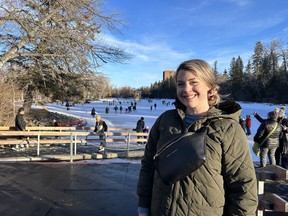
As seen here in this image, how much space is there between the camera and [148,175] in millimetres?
2188

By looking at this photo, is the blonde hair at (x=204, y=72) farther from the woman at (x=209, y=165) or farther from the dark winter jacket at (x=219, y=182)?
the dark winter jacket at (x=219, y=182)

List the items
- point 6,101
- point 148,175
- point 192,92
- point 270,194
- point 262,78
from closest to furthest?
point 192,92
point 148,175
point 270,194
point 6,101
point 262,78

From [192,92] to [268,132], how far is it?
6.34 meters

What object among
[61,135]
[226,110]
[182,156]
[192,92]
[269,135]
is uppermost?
[192,92]

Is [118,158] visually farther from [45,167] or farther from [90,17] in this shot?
[90,17]

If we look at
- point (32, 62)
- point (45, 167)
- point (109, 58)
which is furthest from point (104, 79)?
point (45, 167)

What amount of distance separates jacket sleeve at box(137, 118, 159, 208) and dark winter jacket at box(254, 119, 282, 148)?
244 inches

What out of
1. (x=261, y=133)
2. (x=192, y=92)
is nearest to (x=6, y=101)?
(x=261, y=133)

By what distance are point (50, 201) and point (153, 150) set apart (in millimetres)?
3517

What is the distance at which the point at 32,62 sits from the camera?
17422 millimetres

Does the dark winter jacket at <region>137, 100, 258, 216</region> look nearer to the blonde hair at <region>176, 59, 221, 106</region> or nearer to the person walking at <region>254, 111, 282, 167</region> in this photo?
the blonde hair at <region>176, 59, 221, 106</region>

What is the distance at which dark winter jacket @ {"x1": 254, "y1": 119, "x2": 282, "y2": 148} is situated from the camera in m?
7.54

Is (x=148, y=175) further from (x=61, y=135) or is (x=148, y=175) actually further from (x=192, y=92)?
(x=61, y=135)

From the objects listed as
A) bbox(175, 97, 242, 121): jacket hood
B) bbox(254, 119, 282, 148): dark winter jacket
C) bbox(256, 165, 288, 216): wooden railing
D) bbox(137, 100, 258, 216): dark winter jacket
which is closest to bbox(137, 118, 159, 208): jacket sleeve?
bbox(137, 100, 258, 216): dark winter jacket
